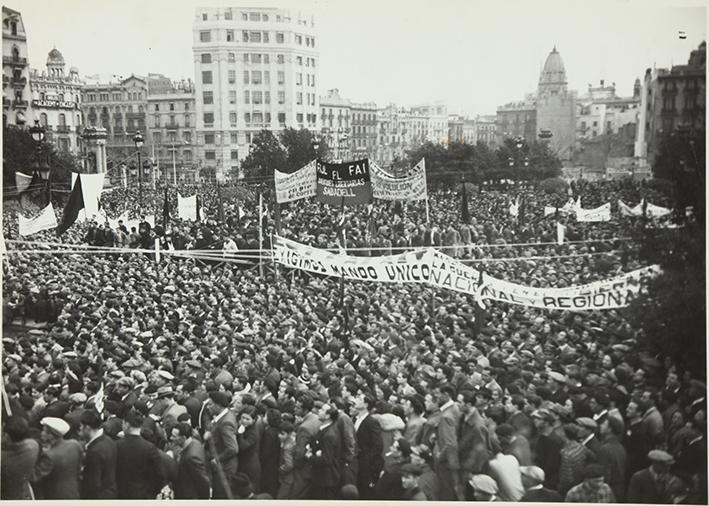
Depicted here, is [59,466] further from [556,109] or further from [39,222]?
[556,109]

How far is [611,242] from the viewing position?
348 inches

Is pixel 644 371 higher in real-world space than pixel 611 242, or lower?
lower

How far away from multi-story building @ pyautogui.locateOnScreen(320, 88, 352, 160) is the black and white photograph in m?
0.03

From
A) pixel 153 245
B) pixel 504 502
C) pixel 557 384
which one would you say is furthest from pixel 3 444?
pixel 557 384

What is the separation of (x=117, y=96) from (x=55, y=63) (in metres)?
0.73

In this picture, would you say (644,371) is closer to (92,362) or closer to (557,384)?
(557,384)

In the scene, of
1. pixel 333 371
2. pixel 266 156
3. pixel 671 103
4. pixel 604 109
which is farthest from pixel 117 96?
pixel 671 103

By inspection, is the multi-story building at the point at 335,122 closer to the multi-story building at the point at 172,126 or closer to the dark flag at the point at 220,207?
the dark flag at the point at 220,207

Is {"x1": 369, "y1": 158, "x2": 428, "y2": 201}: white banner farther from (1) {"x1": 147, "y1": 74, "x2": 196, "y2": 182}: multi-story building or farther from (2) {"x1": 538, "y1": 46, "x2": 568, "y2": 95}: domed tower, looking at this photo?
(1) {"x1": 147, "y1": 74, "x2": 196, "y2": 182}: multi-story building

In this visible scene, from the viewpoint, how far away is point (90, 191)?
32.6ft

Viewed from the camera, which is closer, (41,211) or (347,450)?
(347,450)

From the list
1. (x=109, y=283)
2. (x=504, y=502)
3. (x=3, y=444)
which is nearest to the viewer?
(x=504, y=502)

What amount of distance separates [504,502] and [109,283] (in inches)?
186

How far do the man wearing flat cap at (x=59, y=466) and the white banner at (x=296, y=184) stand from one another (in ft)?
10.7
